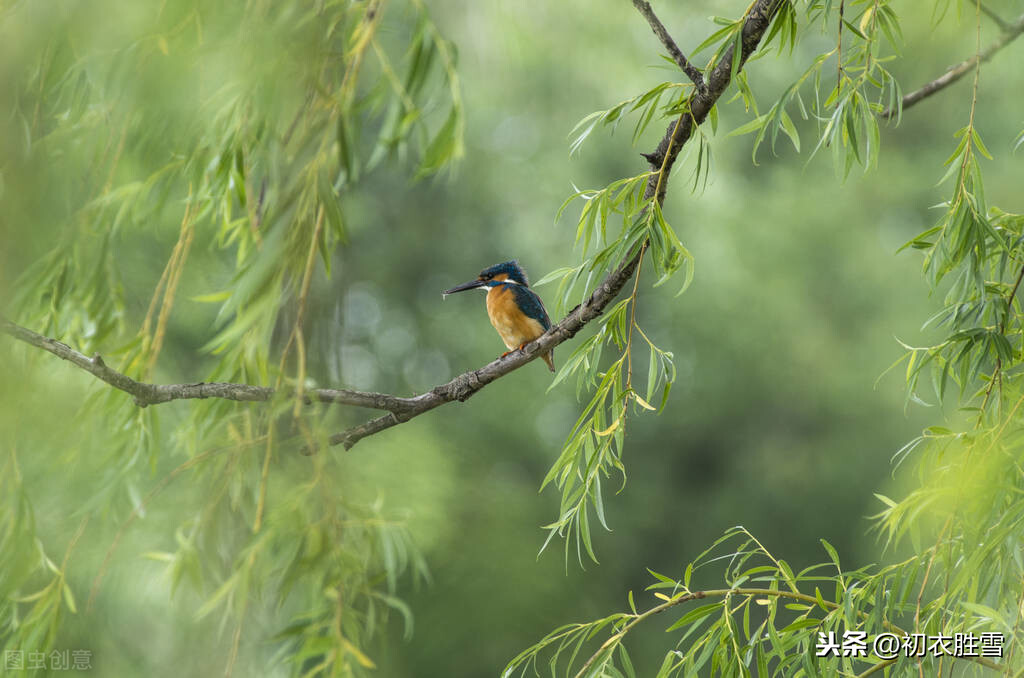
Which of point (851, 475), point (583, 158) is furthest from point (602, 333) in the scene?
point (851, 475)

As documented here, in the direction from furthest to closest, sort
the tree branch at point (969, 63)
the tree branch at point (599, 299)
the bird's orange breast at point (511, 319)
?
1. the bird's orange breast at point (511, 319)
2. the tree branch at point (969, 63)
3. the tree branch at point (599, 299)

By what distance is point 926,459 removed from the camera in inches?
Result: 47.3

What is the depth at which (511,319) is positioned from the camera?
2.32m

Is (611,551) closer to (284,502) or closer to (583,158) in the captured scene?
(583,158)

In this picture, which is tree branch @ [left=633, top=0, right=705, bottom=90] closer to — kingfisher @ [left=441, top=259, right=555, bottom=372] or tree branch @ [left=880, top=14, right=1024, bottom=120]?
tree branch @ [left=880, top=14, right=1024, bottom=120]

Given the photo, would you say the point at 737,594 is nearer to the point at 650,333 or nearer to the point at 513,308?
the point at 513,308

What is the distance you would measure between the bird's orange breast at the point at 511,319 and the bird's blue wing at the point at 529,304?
0.01 meters

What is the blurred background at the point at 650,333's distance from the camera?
3.60m

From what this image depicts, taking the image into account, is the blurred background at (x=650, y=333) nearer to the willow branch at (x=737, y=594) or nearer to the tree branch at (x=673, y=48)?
the tree branch at (x=673, y=48)

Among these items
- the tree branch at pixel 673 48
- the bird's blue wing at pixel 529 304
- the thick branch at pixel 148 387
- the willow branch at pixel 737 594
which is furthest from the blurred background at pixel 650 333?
the willow branch at pixel 737 594

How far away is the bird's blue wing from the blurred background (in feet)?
3.34

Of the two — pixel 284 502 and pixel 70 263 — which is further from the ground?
pixel 70 263

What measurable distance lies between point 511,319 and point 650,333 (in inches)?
95.0

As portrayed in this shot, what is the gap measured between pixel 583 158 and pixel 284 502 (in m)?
3.51
